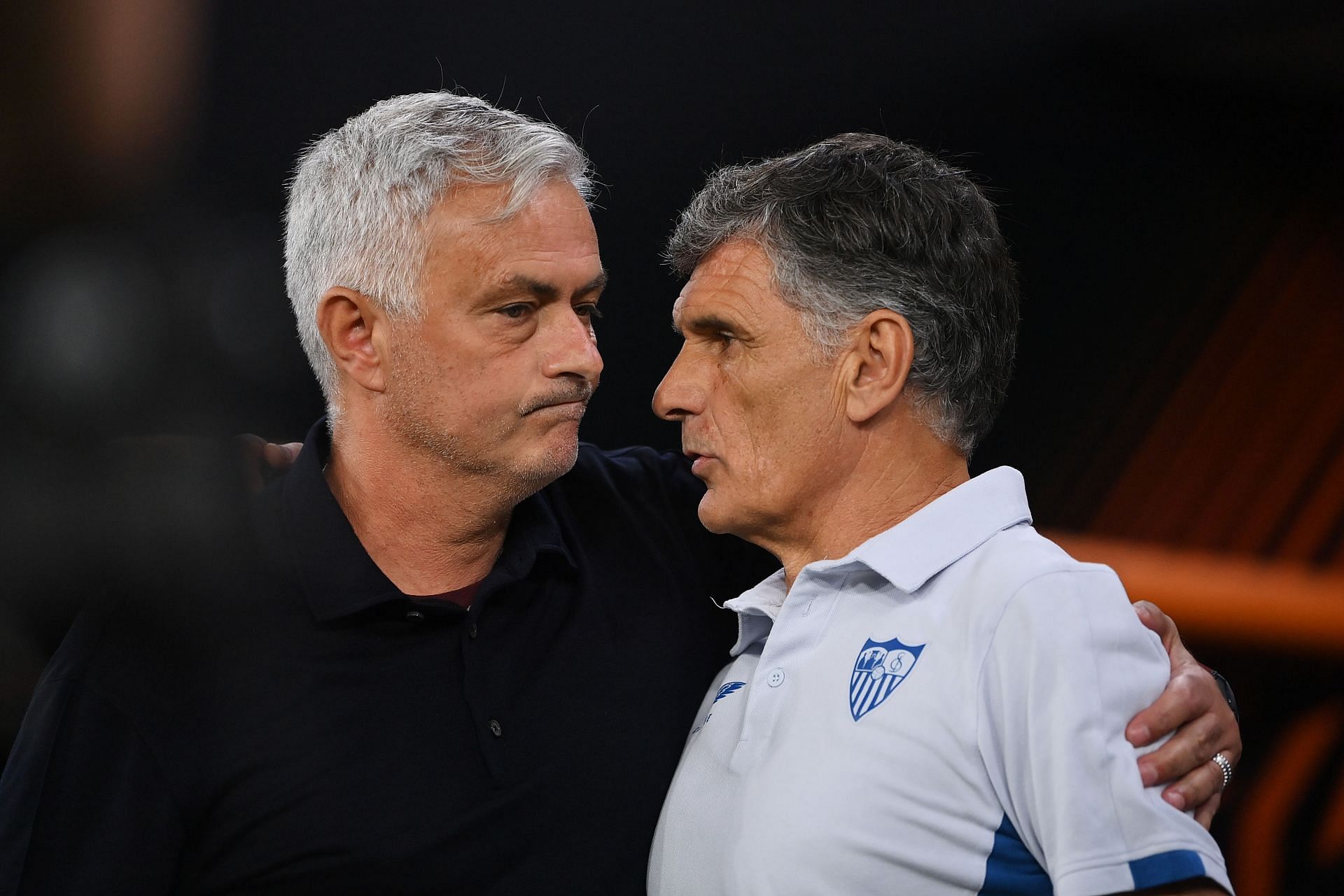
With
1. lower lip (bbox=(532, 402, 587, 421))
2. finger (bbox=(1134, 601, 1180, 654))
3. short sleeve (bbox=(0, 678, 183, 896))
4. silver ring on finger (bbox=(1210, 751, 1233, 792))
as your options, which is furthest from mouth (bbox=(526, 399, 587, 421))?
silver ring on finger (bbox=(1210, 751, 1233, 792))

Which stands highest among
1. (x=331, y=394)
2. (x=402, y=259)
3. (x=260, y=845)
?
(x=402, y=259)

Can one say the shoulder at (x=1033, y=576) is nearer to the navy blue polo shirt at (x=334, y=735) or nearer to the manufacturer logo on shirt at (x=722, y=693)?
the manufacturer logo on shirt at (x=722, y=693)

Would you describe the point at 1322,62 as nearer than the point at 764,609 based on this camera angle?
No

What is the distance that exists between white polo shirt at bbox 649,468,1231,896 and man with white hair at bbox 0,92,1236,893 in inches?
3.7

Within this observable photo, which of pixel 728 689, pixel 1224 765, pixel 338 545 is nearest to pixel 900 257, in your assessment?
pixel 728 689

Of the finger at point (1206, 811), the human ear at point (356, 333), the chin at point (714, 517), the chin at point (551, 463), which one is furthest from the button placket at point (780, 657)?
the human ear at point (356, 333)

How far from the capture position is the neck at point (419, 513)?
178 centimetres

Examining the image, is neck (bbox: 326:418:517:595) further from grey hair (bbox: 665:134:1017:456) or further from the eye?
grey hair (bbox: 665:134:1017:456)

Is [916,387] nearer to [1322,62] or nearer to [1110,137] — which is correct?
[1110,137]

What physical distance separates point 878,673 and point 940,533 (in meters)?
0.20

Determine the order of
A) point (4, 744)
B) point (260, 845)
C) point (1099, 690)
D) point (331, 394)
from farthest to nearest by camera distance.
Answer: point (4, 744) < point (331, 394) < point (260, 845) < point (1099, 690)

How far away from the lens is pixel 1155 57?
288cm

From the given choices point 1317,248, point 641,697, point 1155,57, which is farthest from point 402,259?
point 1317,248

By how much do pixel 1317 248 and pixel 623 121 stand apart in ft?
5.47
